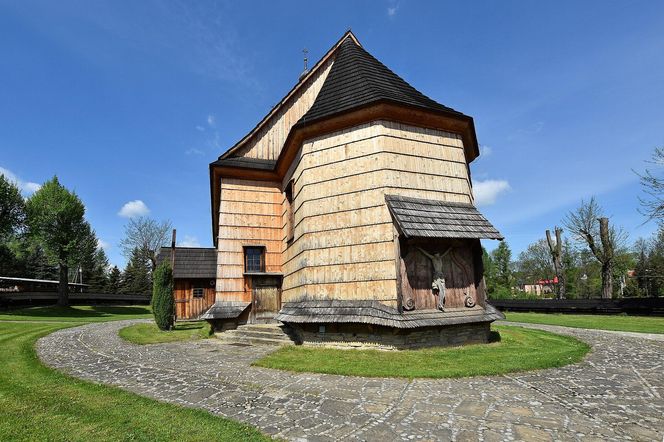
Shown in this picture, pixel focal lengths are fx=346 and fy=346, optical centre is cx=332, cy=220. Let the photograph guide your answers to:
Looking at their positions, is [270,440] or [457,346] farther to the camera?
[457,346]

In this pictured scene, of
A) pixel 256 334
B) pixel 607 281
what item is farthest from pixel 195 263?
pixel 607 281

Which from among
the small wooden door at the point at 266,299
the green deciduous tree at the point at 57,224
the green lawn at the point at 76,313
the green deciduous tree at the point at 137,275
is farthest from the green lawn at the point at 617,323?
the green deciduous tree at the point at 137,275

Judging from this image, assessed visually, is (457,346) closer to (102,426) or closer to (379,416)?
(379,416)

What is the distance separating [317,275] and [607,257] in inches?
1094

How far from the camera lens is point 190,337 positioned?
12.9 metres

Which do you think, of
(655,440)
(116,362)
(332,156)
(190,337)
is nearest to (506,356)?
(655,440)

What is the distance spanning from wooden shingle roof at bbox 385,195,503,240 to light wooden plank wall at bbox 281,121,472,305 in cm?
34

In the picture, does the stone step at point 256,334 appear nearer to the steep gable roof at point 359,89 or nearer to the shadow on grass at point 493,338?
the shadow on grass at point 493,338

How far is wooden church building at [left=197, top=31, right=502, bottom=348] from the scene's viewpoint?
8.74 m

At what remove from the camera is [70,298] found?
120ft

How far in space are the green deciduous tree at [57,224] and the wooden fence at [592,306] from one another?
3420 centimetres

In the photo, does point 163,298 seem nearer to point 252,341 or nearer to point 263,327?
point 263,327

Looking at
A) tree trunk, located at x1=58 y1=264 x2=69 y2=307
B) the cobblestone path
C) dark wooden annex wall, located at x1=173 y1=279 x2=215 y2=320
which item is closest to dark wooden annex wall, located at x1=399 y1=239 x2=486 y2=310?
the cobblestone path

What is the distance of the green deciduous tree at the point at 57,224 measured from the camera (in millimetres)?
28984
